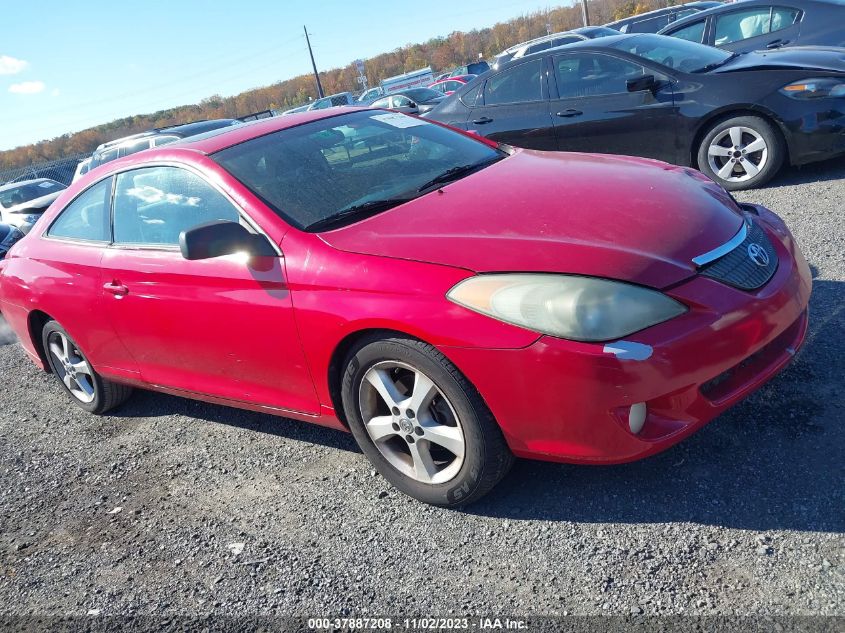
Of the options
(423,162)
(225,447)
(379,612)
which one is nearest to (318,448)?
(225,447)

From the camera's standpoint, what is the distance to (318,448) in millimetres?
3521

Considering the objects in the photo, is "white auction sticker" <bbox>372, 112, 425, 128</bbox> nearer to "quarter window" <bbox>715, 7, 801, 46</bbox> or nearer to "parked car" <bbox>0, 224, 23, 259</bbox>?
"parked car" <bbox>0, 224, 23, 259</bbox>

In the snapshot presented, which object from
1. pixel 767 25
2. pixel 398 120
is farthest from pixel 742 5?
pixel 398 120

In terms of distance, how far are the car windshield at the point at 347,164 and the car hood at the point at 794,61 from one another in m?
3.23

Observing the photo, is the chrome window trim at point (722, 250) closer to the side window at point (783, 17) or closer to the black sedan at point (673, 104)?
the black sedan at point (673, 104)

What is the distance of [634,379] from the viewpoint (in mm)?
2229

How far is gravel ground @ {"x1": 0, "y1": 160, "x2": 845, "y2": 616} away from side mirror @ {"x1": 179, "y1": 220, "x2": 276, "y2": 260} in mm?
1110

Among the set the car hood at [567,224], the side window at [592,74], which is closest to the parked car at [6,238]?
the side window at [592,74]

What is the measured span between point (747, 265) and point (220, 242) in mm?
2033

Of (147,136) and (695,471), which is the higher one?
(147,136)

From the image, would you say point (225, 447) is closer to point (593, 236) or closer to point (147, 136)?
point (593, 236)

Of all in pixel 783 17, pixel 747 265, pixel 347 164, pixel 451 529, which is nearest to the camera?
pixel 747 265

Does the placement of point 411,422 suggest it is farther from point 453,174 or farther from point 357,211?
point 453,174

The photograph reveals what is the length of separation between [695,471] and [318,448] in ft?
5.86
